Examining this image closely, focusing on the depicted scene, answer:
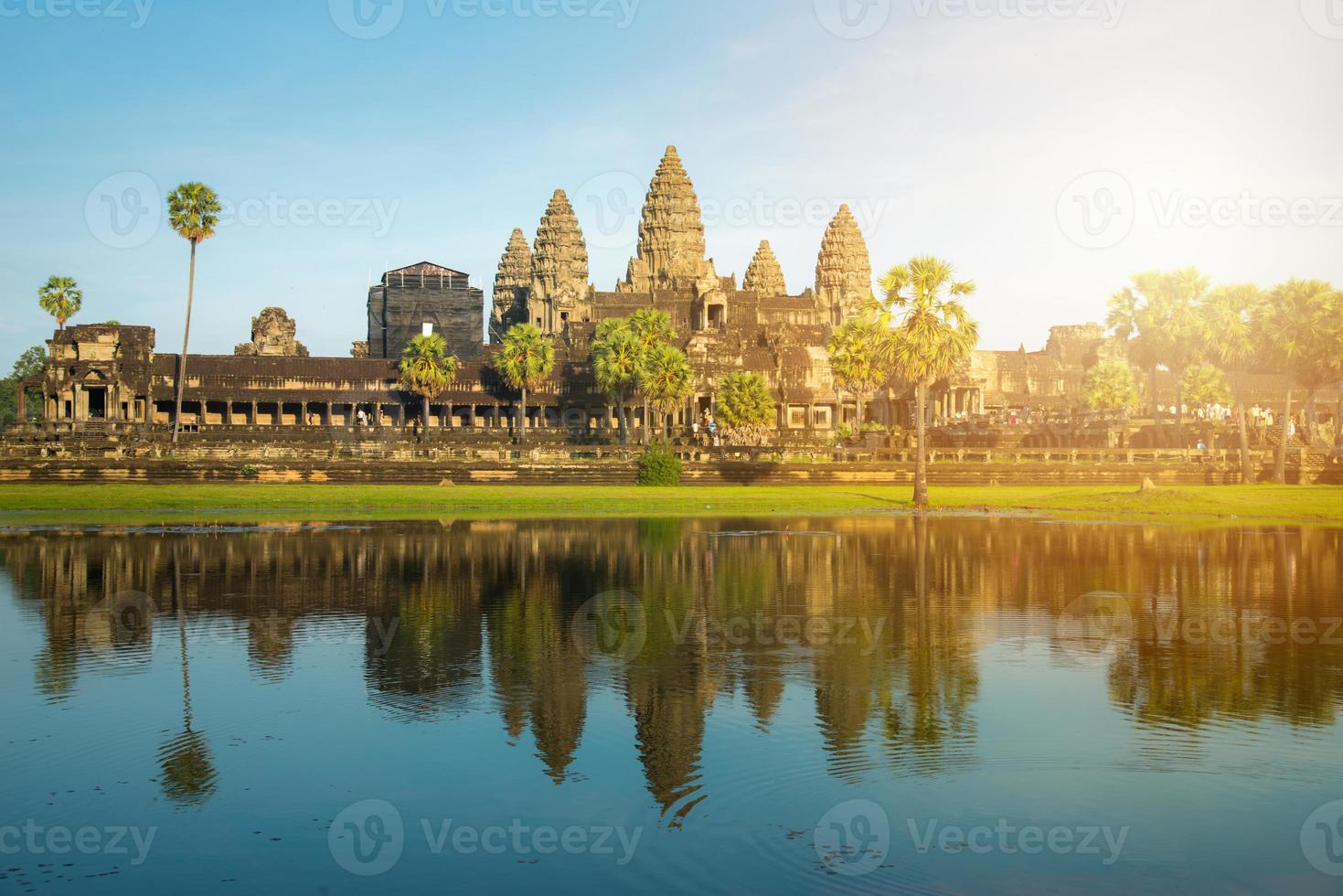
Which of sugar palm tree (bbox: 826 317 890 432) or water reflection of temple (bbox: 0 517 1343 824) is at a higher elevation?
sugar palm tree (bbox: 826 317 890 432)

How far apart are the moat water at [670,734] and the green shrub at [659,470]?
3555 centimetres

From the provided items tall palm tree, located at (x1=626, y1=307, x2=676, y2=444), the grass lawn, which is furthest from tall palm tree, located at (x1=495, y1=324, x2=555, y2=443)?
the grass lawn

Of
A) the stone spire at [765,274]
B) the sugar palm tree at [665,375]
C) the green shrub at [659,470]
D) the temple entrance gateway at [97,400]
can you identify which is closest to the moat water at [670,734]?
the green shrub at [659,470]

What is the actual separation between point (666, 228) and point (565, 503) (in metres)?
79.4

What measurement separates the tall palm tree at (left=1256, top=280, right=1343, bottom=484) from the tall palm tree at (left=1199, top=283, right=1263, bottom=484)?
118cm

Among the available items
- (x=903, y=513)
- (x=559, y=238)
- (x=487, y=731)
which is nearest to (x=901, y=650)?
(x=487, y=731)

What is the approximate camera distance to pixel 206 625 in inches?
828

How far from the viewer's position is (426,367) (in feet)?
271

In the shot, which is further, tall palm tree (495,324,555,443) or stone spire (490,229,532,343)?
stone spire (490,229,532,343)

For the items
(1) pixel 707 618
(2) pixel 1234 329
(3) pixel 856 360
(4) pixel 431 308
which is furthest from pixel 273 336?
(1) pixel 707 618

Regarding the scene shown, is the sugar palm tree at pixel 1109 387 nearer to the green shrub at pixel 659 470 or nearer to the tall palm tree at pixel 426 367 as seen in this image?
the tall palm tree at pixel 426 367

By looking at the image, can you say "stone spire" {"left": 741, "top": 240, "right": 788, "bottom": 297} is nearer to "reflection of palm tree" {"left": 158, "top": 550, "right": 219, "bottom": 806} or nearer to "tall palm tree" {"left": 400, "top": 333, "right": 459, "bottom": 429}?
"tall palm tree" {"left": 400, "top": 333, "right": 459, "bottom": 429}

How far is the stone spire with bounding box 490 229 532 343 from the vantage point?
160250mm

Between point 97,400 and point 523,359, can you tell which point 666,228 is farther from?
point 97,400
